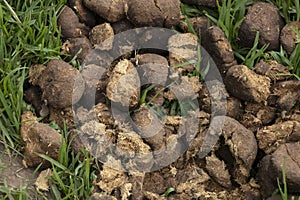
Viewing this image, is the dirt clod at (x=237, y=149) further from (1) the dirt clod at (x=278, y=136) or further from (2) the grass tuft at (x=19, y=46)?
(2) the grass tuft at (x=19, y=46)

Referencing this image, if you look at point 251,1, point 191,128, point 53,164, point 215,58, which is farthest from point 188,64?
point 53,164

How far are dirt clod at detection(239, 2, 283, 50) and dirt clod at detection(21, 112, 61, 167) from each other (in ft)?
3.07

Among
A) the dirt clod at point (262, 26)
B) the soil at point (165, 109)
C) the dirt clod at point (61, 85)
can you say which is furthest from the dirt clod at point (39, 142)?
the dirt clod at point (262, 26)

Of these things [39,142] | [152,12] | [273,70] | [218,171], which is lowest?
[218,171]

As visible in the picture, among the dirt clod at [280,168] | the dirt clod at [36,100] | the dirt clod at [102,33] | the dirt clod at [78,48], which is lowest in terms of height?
the dirt clod at [280,168]

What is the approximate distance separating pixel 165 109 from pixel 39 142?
54cm

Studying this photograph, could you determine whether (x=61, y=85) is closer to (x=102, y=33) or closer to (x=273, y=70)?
(x=102, y=33)

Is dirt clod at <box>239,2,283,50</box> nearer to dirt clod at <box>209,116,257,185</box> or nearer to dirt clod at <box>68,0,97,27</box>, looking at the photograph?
dirt clod at <box>209,116,257,185</box>

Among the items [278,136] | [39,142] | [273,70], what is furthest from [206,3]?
[39,142]

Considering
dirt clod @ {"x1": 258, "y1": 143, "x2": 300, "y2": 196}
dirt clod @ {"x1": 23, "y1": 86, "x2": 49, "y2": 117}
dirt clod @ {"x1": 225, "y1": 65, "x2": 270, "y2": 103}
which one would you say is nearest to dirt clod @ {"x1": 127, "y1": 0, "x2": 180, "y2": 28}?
dirt clod @ {"x1": 225, "y1": 65, "x2": 270, "y2": 103}

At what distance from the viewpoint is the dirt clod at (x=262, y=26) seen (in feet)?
9.10

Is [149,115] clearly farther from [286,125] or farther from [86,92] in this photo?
[286,125]

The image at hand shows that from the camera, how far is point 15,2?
2.84 meters

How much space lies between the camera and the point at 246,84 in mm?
2586
